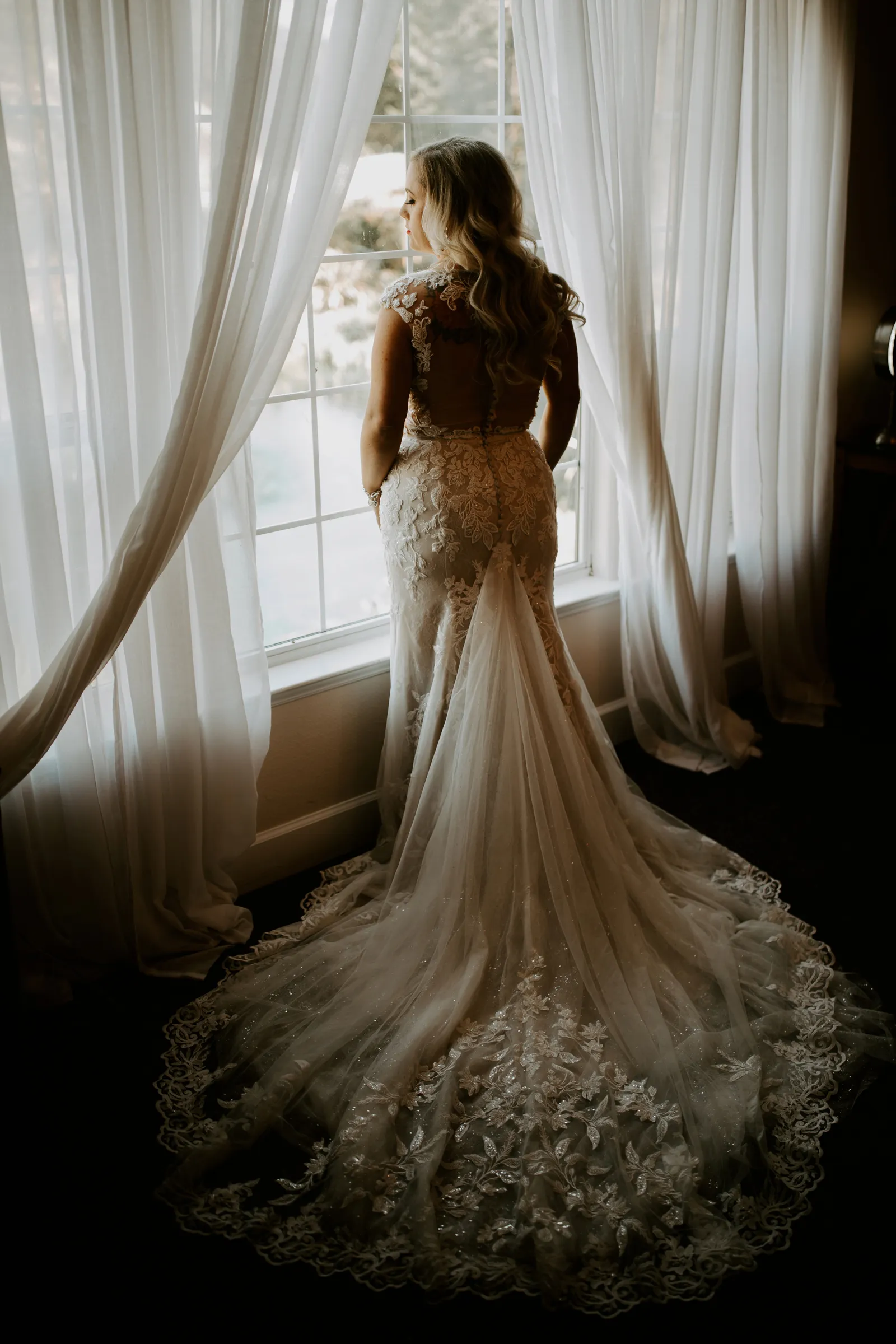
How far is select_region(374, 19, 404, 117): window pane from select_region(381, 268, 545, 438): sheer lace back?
0.69m

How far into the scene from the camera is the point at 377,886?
9.43 feet

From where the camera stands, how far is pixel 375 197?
3006 mm

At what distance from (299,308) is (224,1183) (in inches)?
69.8

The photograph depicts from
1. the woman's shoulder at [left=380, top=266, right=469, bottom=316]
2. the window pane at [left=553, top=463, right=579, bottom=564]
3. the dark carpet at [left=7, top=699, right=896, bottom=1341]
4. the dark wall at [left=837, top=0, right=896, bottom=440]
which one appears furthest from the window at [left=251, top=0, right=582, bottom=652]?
the dark wall at [left=837, top=0, right=896, bottom=440]

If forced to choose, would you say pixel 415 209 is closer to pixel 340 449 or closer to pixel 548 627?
pixel 340 449

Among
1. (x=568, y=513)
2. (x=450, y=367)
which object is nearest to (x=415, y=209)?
(x=450, y=367)

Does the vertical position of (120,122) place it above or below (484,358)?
above

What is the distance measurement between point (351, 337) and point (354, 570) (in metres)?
0.64

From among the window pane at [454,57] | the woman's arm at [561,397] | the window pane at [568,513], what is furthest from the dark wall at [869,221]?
the woman's arm at [561,397]

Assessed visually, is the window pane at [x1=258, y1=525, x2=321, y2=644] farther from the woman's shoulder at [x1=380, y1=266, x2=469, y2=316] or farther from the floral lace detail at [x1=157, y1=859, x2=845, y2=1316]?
the floral lace detail at [x1=157, y1=859, x2=845, y2=1316]

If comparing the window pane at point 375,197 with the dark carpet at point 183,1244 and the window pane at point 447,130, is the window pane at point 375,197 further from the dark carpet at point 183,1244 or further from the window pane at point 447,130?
the dark carpet at point 183,1244

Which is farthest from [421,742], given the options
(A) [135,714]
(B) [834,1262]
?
(B) [834,1262]

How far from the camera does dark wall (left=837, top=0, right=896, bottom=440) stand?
12.7 ft

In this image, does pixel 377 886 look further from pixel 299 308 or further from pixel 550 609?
pixel 299 308
